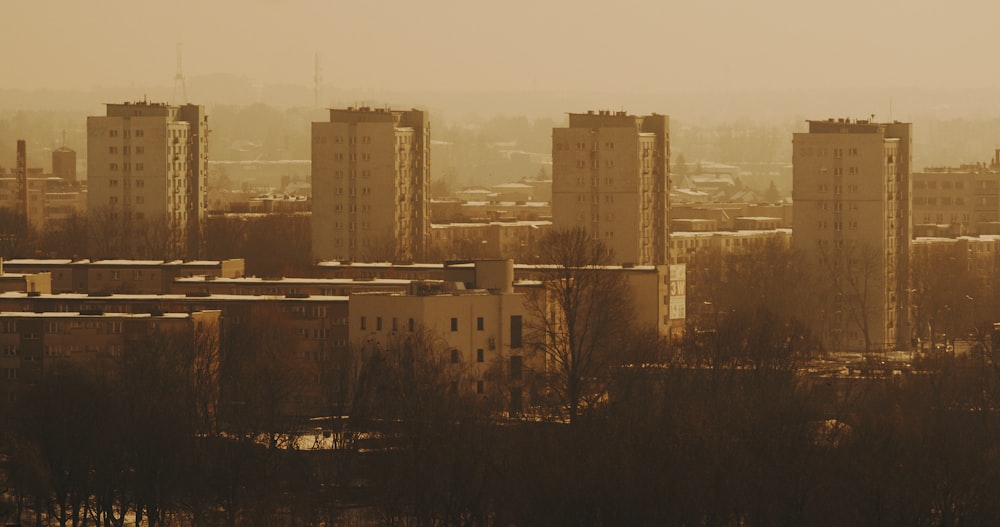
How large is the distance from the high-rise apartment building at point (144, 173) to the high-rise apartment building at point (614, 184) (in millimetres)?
8489

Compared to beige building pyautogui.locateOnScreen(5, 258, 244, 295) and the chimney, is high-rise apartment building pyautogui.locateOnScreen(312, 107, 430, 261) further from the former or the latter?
the chimney

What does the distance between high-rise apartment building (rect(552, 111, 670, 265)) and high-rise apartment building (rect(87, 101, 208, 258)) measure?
334 inches

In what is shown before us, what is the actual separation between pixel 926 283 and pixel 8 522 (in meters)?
29.5

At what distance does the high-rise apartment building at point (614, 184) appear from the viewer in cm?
5469

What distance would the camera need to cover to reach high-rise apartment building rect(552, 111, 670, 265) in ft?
179

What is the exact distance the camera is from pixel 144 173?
58656mm

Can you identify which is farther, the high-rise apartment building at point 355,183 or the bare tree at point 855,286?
the high-rise apartment building at point 355,183

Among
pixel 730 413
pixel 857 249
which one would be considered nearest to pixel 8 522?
pixel 730 413

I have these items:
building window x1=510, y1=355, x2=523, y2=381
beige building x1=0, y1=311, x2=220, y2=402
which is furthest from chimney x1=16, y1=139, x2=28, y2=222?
building window x1=510, y1=355, x2=523, y2=381

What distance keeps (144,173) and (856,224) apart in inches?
649

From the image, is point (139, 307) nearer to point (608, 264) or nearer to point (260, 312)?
point (260, 312)

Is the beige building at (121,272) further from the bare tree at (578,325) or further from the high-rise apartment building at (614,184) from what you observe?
the high-rise apartment building at (614,184)

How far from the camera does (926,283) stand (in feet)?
173

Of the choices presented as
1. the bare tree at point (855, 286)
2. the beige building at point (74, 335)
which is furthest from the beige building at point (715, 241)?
the beige building at point (74, 335)
